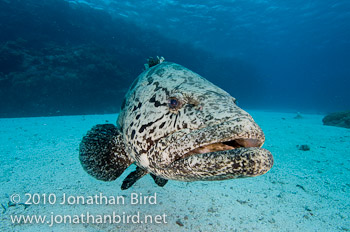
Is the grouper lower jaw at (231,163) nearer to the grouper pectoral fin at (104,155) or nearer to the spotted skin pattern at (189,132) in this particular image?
the spotted skin pattern at (189,132)

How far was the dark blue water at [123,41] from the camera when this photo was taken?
14.3 metres

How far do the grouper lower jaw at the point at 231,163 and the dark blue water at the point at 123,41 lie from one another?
635 inches

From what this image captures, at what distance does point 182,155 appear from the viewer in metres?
1.63

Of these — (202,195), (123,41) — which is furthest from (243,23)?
(202,195)

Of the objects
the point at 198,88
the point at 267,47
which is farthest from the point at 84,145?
the point at 267,47

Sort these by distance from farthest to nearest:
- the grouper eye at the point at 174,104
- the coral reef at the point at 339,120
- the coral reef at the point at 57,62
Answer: the coral reef at the point at 57,62 → the coral reef at the point at 339,120 → the grouper eye at the point at 174,104

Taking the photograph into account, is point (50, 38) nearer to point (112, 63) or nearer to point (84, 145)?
point (112, 63)

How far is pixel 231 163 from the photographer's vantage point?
1375 mm

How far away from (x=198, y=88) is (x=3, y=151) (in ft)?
18.0

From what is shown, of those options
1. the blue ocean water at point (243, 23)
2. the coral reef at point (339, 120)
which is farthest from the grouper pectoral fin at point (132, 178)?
the blue ocean water at point (243, 23)

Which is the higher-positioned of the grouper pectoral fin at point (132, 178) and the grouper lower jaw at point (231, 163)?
the grouper lower jaw at point (231, 163)

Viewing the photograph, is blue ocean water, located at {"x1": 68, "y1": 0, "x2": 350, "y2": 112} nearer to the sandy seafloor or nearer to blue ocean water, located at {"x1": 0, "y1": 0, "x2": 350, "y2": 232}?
blue ocean water, located at {"x1": 0, "y1": 0, "x2": 350, "y2": 232}

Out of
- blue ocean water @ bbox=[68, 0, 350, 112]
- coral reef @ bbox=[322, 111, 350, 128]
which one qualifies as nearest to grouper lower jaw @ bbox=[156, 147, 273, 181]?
coral reef @ bbox=[322, 111, 350, 128]

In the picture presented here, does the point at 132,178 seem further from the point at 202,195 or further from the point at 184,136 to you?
the point at 184,136
